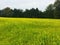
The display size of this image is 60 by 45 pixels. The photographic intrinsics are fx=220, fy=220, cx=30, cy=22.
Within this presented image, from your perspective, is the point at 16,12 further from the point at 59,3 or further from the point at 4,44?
the point at 4,44

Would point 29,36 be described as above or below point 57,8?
below

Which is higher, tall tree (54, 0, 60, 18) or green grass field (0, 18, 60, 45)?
tall tree (54, 0, 60, 18)

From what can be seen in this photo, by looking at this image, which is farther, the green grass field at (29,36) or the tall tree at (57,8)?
the tall tree at (57,8)

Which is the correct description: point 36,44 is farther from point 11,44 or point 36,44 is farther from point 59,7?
point 59,7

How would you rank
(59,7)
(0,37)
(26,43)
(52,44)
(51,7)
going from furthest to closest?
(51,7), (59,7), (0,37), (26,43), (52,44)

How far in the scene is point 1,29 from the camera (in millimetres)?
22234

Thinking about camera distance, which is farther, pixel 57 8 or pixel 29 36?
pixel 57 8

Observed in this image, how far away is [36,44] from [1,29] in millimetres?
9073

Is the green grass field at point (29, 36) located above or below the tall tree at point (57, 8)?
below

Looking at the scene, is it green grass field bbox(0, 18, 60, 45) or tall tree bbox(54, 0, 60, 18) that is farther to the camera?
tall tree bbox(54, 0, 60, 18)

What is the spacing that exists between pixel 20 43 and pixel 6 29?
7.85 m

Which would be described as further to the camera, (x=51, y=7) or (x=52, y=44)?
(x=51, y=7)

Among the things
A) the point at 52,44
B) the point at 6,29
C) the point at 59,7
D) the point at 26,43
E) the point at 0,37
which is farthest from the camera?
the point at 59,7

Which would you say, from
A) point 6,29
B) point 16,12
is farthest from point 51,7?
point 6,29
